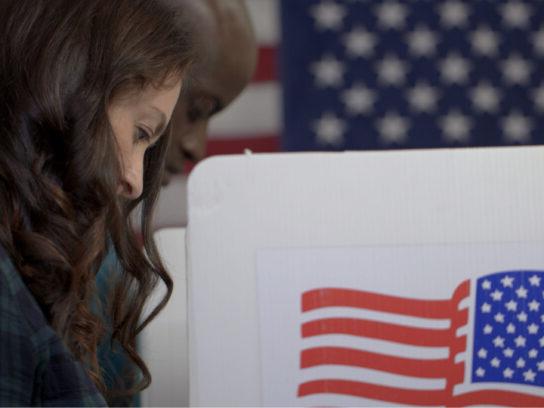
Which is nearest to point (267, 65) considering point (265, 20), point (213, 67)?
point (265, 20)

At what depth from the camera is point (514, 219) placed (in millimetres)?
1189

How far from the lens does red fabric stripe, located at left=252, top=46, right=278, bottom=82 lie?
10.3 feet

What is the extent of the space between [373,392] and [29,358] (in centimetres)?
50

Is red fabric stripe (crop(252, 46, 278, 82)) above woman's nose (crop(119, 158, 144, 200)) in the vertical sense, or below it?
above

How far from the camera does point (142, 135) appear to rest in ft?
3.60

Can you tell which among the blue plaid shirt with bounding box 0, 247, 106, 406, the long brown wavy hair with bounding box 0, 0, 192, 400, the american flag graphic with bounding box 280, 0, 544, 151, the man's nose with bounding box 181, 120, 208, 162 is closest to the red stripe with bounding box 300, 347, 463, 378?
the long brown wavy hair with bounding box 0, 0, 192, 400

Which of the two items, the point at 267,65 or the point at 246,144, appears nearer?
the point at 267,65

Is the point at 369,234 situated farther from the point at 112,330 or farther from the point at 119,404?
the point at 119,404

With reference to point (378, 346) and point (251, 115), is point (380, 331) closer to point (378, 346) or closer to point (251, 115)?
point (378, 346)

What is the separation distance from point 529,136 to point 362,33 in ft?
2.03

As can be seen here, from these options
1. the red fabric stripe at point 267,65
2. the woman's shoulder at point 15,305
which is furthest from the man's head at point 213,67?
the woman's shoulder at point 15,305

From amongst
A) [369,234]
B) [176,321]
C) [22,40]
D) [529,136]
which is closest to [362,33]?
[529,136]

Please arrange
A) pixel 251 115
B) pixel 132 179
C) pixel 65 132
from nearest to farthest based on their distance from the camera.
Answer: pixel 65 132 → pixel 132 179 → pixel 251 115

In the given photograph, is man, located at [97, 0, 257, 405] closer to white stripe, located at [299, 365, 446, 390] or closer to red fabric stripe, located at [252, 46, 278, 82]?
red fabric stripe, located at [252, 46, 278, 82]
